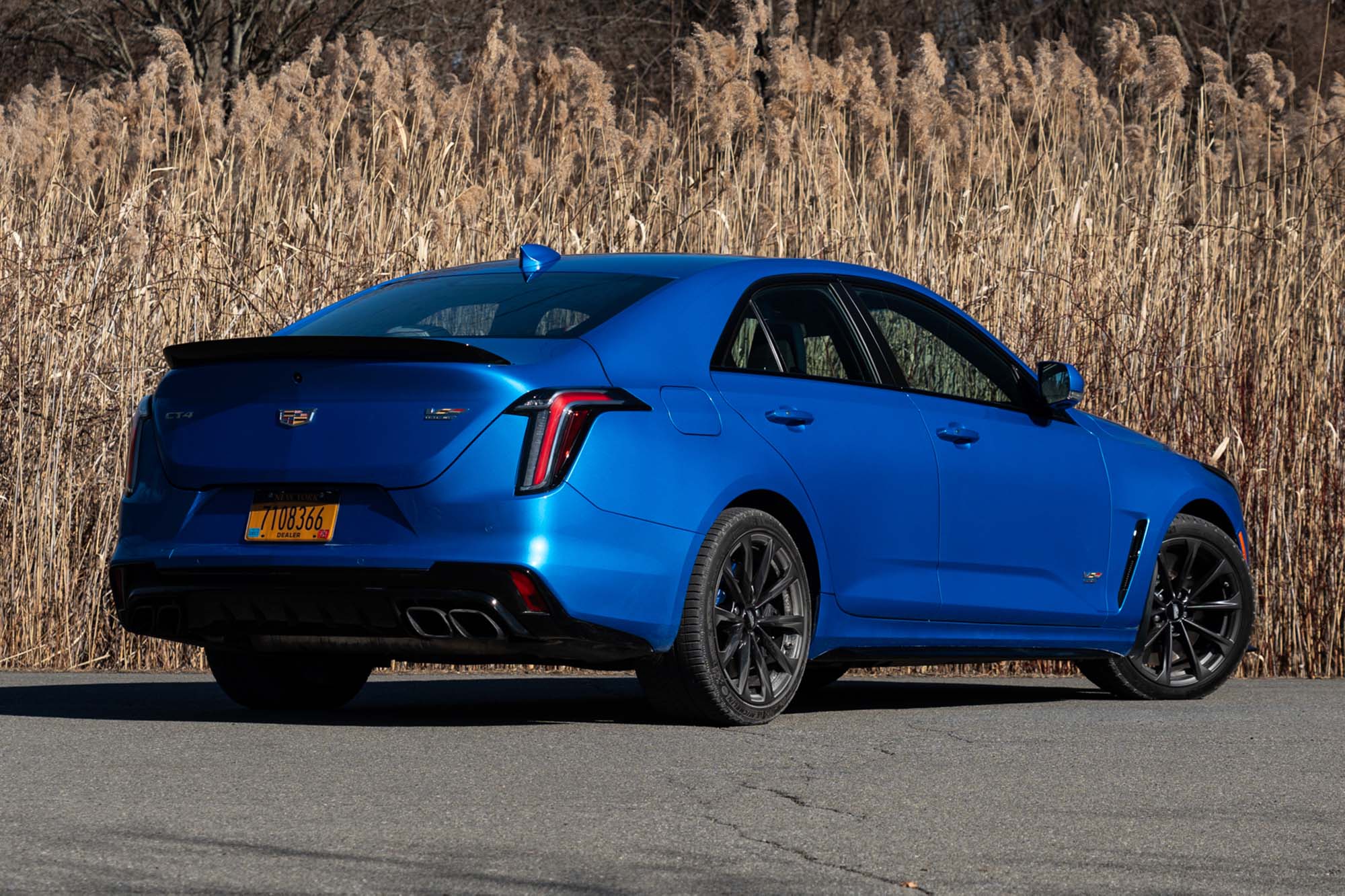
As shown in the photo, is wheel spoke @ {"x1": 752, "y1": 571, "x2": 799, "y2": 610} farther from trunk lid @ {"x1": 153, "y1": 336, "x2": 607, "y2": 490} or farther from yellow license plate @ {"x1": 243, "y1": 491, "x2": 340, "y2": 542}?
yellow license plate @ {"x1": 243, "y1": 491, "x2": 340, "y2": 542}

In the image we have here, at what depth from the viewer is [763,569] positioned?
6.98m

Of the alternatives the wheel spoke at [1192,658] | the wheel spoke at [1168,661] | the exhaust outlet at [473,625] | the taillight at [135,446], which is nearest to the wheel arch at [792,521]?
the exhaust outlet at [473,625]

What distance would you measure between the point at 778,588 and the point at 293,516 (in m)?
1.59

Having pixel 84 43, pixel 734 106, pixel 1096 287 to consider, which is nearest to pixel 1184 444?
pixel 1096 287

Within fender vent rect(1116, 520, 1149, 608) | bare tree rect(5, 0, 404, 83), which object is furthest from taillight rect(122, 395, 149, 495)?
bare tree rect(5, 0, 404, 83)

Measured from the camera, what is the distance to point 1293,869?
4637mm

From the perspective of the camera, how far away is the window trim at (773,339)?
7086 millimetres

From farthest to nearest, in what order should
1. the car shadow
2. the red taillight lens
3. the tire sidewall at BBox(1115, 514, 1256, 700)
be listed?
the tire sidewall at BBox(1115, 514, 1256, 700) → the car shadow → the red taillight lens

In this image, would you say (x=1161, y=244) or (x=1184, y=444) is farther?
(x=1161, y=244)

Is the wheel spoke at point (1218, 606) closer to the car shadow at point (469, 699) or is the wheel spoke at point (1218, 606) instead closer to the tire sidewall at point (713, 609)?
the car shadow at point (469, 699)

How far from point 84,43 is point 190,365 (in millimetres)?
26048

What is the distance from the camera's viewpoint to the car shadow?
7.44 m

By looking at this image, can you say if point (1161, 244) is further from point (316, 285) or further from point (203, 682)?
point (203, 682)

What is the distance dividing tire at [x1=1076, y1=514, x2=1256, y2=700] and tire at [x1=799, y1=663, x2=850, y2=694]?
39.3 inches
